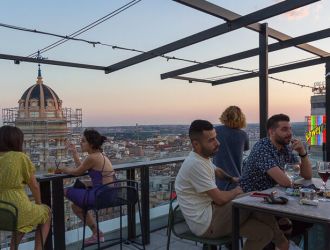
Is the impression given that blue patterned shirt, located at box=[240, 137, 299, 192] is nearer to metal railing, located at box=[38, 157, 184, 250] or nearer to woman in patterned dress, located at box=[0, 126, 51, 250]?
metal railing, located at box=[38, 157, 184, 250]

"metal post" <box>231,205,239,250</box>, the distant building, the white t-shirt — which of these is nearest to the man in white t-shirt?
the white t-shirt

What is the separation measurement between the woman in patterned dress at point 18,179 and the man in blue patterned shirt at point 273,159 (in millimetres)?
1579

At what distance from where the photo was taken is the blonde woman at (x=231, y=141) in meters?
3.23

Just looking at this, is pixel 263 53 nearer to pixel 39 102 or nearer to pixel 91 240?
pixel 39 102

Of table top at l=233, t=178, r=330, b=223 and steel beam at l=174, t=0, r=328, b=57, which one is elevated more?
steel beam at l=174, t=0, r=328, b=57

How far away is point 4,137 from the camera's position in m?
2.37

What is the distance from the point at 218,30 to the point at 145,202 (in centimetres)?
210

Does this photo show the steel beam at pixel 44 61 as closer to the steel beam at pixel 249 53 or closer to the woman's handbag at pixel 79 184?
the steel beam at pixel 249 53

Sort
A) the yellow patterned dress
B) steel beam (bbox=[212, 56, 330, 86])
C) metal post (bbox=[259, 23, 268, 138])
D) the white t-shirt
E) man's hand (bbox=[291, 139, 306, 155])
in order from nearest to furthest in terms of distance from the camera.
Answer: the white t-shirt → the yellow patterned dress → man's hand (bbox=[291, 139, 306, 155]) → metal post (bbox=[259, 23, 268, 138]) → steel beam (bbox=[212, 56, 330, 86])

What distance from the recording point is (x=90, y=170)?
3109 mm

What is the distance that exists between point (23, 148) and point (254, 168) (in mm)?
1755

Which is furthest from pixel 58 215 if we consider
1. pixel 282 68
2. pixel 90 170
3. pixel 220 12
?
pixel 282 68

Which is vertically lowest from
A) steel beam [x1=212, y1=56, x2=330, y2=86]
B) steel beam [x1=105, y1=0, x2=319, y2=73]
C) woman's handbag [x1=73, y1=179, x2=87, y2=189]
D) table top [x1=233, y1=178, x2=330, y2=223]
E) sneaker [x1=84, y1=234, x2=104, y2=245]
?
sneaker [x1=84, y1=234, x2=104, y2=245]

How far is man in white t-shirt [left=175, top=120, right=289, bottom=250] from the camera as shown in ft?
6.81
